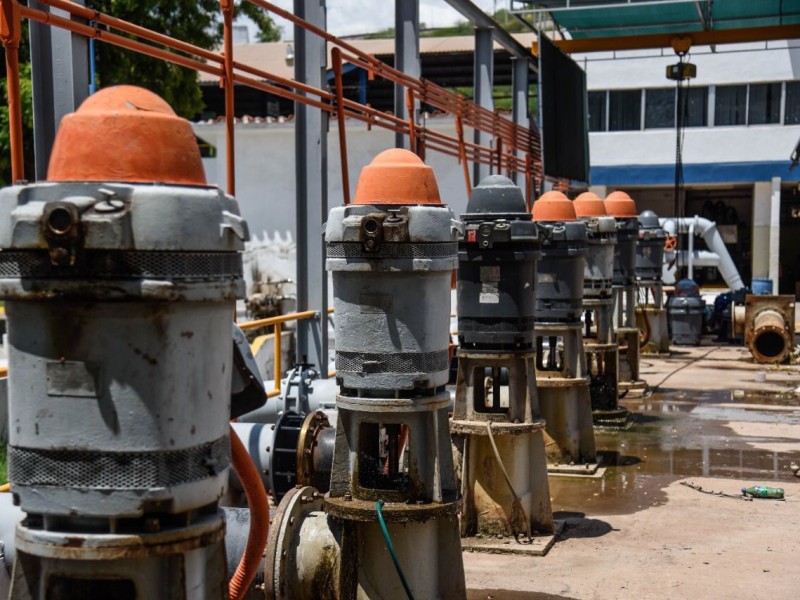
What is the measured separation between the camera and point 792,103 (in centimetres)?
3338

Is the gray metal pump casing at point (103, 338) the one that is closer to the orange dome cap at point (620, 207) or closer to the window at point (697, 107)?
the orange dome cap at point (620, 207)

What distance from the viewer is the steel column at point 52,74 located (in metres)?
6.17

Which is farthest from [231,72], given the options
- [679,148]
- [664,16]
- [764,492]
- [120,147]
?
[679,148]

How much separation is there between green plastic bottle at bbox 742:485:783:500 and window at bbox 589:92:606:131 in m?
27.6

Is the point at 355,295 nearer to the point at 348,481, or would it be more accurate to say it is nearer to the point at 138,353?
the point at 348,481

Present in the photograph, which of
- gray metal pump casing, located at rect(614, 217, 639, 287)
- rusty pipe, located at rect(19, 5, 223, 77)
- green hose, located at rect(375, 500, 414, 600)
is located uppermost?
rusty pipe, located at rect(19, 5, 223, 77)

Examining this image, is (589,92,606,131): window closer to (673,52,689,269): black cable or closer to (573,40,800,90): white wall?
(573,40,800,90): white wall

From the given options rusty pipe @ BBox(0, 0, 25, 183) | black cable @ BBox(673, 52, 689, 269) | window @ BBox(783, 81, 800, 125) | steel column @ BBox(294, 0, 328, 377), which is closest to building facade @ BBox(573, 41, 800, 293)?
window @ BBox(783, 81, 800, 125)

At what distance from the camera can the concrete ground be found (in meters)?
6.55

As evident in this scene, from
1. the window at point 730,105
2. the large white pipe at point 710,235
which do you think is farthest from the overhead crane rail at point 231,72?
the window at point 730,105

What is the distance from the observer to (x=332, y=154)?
85.5 feet

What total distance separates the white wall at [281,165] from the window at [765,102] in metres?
12.6

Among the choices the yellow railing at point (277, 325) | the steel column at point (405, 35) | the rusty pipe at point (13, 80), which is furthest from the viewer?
the steel column at point (405, 35)

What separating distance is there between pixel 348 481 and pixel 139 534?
2231 mm
